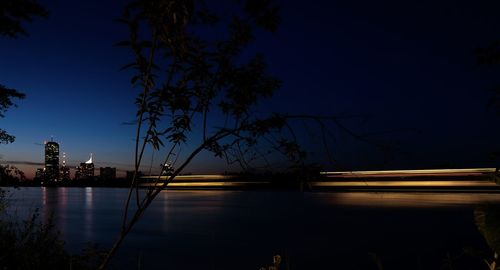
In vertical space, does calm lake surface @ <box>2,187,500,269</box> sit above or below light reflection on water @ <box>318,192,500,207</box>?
below

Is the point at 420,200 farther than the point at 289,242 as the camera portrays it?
Yes

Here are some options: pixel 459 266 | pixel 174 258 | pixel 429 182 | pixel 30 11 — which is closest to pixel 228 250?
pixel 174 258

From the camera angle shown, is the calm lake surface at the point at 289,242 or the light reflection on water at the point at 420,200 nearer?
the calm lake surface at the point at 289,242

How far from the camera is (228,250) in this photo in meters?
25.0

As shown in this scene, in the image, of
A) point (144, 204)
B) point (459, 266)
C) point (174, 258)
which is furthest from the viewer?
point (174, 258)

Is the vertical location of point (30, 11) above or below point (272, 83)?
above

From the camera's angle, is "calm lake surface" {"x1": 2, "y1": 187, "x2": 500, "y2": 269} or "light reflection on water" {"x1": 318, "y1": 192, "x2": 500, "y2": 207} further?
"light reflection on water" {"x1": 318, "y1": 192, "x2": 500, "y2": 207}

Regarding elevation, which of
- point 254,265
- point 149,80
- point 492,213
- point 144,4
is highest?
point 144,4

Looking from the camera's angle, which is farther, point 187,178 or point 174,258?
point 187,178

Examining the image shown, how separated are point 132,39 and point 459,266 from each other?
1869cm

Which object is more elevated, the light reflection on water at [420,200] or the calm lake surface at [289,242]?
the light reflection on water at [420,200]

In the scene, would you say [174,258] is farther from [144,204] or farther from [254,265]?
[144,204]

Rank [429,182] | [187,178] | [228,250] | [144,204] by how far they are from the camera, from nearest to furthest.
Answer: [144,204] < [228,250] < [429,182] < [187,178]

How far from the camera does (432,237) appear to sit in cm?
2906
